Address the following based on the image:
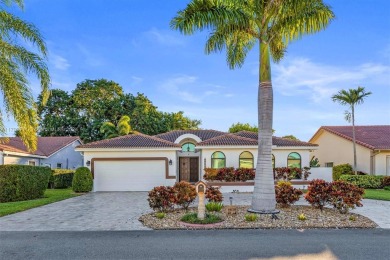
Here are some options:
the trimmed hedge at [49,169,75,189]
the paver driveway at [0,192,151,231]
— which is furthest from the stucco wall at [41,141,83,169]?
the paver driveway at [0,192,151,231]

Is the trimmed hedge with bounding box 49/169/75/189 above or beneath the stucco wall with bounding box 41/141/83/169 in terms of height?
beneath

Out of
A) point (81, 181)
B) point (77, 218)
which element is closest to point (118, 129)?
point (81, 181)

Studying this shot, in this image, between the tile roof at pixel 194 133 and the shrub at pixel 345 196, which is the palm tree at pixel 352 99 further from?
the shrub at pixel 345 196

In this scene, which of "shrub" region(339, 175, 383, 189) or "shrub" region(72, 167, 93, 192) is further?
"shrub" region(339, 175, 383, 189)

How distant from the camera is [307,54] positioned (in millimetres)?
16891

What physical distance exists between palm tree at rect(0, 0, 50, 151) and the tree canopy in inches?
980

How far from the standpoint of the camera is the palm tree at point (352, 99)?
78.3ft

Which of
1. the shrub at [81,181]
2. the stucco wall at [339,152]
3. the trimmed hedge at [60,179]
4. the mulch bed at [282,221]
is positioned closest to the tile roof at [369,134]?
the stucco wall at [339,152]

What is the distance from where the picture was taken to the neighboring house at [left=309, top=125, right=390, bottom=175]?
78.8 ft

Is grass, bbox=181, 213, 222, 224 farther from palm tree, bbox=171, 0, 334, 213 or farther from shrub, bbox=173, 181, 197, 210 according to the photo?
palm tree, bbox=171, 0, 334, 213

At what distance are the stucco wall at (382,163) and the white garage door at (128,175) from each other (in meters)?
16.6

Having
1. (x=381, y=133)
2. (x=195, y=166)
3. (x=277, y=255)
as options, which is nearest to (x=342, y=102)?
(x=381, y=133)

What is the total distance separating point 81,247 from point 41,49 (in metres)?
9.42

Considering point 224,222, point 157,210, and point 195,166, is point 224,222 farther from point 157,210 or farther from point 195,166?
point 195,166
